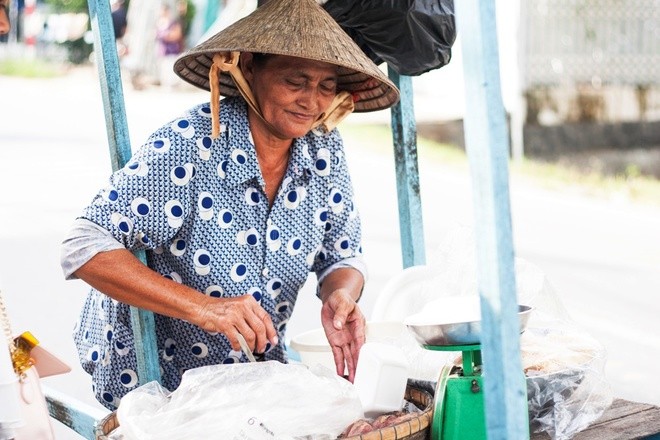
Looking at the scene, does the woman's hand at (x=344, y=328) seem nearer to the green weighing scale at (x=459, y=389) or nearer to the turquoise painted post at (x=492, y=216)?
the green weighing scale at (x=459, y=389)

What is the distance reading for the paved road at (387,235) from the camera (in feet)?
17.4

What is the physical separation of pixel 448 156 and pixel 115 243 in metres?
8.61

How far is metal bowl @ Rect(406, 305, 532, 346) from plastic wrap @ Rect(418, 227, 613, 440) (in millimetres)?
202

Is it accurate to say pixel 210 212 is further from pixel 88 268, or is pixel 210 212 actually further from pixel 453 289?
pixel 453 289

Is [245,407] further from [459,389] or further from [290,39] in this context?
[290,39]

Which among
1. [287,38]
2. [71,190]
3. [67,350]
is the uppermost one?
[287,38]

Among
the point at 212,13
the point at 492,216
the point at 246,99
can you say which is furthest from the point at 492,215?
the point at 212,13

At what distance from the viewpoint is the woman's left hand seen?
2.27 m

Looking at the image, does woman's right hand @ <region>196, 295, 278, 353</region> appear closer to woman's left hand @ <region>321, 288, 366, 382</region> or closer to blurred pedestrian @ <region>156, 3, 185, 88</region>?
woman's left hand @ <region>321, 288, 366, 382</region>

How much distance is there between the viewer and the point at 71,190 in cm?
838

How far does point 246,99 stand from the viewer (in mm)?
2322

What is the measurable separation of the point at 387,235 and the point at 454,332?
5.60 meters

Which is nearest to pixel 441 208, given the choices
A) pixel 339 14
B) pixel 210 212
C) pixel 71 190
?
pixel 71 190

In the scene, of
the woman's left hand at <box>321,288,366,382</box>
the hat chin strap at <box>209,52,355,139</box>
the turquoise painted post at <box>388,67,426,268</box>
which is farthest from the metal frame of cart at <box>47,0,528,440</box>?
the turquoise painted post at <box>388,67,426,268</box>
